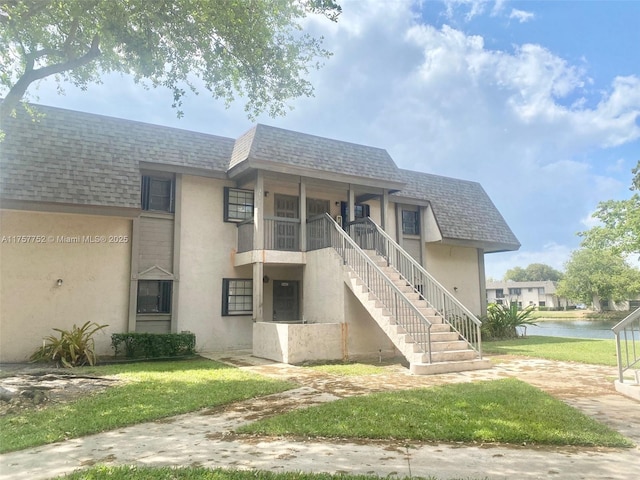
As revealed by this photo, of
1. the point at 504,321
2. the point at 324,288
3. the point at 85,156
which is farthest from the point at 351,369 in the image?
the point at 504,321

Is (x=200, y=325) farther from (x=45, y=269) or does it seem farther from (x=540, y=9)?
(x=540, y=9)

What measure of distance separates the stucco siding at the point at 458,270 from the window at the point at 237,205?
27.7ft

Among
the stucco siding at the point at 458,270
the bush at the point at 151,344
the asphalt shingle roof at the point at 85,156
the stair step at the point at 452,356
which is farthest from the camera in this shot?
the stucco siding at the point at 458,270

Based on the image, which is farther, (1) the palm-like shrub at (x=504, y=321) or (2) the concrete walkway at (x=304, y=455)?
(1) the palm-like shrub at (x=504, y=321)

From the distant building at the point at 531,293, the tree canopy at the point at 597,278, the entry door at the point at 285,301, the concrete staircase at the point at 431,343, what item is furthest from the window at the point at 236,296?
the distant building at the point at 531,293

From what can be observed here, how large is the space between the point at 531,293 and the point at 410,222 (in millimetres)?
65668

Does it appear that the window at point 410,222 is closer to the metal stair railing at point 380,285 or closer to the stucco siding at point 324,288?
the metal stair railing at point 380,285

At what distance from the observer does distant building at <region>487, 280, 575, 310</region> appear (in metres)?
71.4

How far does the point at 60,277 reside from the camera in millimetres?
11539

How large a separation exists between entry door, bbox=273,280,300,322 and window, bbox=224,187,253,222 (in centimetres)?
253

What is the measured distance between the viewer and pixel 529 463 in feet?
12.6

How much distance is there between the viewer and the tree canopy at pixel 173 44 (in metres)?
7.59

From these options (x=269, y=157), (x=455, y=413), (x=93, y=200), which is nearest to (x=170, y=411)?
(x=455, y=413)

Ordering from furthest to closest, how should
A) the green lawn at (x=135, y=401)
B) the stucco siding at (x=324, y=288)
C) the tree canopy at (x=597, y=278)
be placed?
the tree canopy at (x=597, y=278), the stucco siding at (x=324, y=288), the green lawn at (x=135, y=401)
